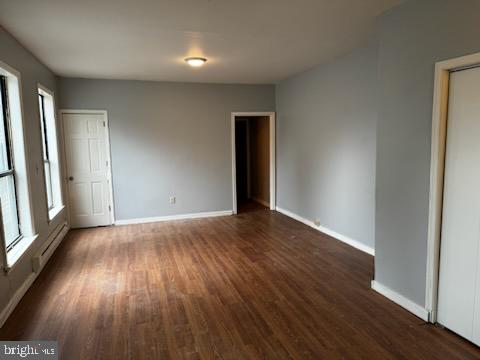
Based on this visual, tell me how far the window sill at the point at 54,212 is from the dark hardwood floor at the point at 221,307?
471 mm

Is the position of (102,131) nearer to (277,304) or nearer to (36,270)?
(36,270)

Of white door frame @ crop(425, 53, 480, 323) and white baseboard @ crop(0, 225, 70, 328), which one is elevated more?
white door frame @ crop(425, 53, 480, 323)

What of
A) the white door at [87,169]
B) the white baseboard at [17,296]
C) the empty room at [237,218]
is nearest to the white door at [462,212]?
the empty room at [237,218]

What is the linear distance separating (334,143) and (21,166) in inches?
153

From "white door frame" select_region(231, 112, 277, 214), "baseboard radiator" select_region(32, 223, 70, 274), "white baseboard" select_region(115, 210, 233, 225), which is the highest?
"white door frame" select_region(231, 112, 277, 214)

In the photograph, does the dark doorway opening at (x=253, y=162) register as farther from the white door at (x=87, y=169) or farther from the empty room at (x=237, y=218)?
the white door at (x=87, y=169)

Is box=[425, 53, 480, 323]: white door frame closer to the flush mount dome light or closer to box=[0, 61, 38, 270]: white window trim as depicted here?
the flush mount dome light

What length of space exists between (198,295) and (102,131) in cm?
376

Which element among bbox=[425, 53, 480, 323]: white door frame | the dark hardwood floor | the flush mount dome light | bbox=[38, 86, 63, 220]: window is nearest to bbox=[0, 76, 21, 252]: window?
the dark hardwood floor

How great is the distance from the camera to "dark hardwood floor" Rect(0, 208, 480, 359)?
7.80 ft

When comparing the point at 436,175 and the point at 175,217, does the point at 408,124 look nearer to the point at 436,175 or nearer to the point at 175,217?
the point at 436,175

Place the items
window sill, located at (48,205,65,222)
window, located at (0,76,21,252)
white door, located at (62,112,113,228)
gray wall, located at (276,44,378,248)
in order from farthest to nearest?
white door, located at (62,112,113,228) → window sill, located at (48,205,65,222) → gray wall, located at (276,44,378,248) → window, located at (0,76,21,252)

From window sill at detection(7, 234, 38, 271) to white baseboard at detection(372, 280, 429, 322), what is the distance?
133 inches

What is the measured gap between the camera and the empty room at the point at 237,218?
95.6 inches
